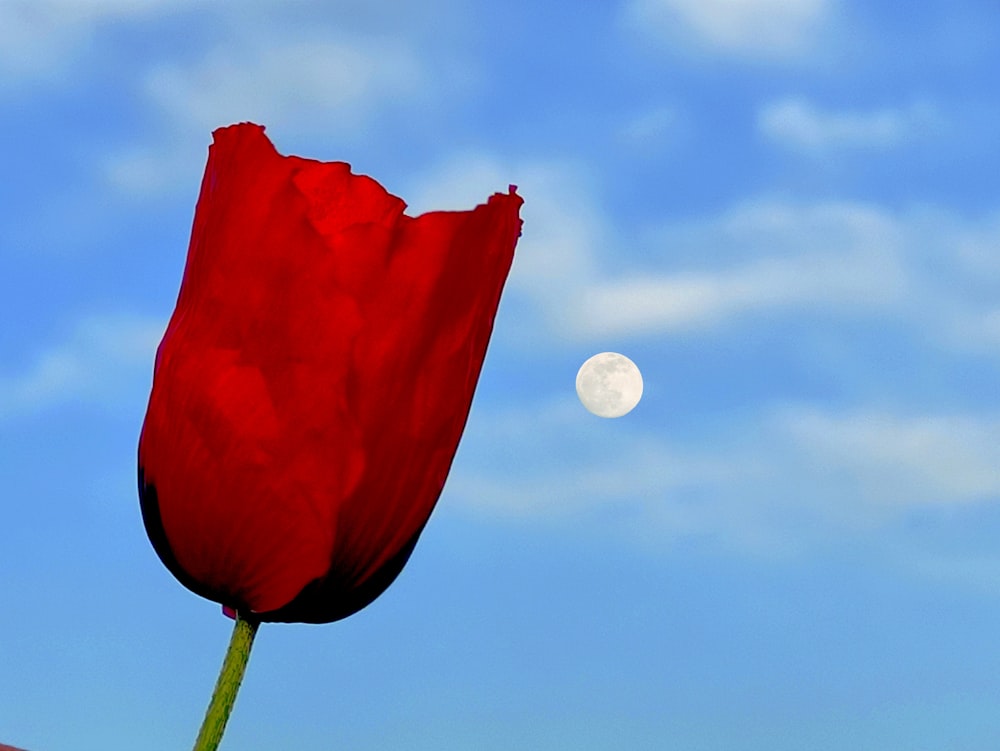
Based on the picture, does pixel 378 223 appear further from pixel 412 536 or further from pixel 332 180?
pixel 412 536

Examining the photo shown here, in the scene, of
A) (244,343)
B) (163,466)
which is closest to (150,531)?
(163,466)

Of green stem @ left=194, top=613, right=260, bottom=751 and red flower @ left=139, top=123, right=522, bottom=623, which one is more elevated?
red flower @ left=139, top=123, right=522, bottom=623

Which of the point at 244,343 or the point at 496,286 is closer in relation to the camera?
the point at 244,343

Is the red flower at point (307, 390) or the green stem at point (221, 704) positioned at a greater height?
the red flower at point (307, 390)

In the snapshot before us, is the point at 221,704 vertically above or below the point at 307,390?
below

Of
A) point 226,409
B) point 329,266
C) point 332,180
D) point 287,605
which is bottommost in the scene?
point 287,605

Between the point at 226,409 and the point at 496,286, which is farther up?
the point at 496,286

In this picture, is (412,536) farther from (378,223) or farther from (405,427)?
(378,223)
